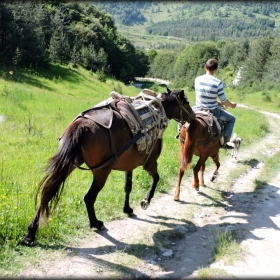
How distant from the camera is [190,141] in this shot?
279 inches

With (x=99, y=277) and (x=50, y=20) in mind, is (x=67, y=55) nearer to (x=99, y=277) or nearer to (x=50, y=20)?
(x=50, y=20)

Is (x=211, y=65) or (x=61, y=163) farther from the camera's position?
(x=211, y=65)

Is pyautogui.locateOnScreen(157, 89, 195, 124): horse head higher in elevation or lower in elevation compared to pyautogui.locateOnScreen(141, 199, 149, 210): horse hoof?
higher

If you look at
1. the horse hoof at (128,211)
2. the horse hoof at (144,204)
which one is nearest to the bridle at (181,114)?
the horse hoof at (144,204)

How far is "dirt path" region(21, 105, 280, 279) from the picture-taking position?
175 inches

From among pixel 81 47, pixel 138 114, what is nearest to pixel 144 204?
pixel 138 114

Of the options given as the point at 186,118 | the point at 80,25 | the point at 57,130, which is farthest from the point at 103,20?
the point at 186,118

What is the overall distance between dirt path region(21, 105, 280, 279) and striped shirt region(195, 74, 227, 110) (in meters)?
2.53

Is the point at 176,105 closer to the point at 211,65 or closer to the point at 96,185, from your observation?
the point at 211,65

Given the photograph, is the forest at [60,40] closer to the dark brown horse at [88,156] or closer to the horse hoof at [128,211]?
the horse hoof at [128,211]

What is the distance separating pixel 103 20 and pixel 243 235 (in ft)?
280

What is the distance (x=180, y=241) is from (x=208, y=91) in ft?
12.9

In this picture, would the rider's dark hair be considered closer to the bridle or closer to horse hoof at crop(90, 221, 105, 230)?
the bridle

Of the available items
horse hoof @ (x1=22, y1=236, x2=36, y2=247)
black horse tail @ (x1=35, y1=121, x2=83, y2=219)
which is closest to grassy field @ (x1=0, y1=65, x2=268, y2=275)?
horse hoof @ (x1=22, y1=236, x2=36, y2=247)
